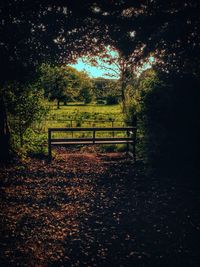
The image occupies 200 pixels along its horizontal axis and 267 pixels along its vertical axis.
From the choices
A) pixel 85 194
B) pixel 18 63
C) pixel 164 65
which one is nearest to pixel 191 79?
pixel 164 65

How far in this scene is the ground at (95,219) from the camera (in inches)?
190

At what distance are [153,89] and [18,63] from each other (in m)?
4.65

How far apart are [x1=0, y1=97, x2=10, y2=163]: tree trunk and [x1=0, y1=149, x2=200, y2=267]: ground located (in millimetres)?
703

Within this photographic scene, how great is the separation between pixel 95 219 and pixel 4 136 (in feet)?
19.2

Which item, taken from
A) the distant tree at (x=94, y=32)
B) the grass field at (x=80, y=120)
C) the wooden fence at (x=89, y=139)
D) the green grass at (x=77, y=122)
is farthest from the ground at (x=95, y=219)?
the grass field at (x=80, y=120)

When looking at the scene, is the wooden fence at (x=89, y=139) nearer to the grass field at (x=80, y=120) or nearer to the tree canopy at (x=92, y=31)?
the grass field at (x=80, y=120)

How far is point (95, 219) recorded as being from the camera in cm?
643

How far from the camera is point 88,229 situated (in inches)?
233

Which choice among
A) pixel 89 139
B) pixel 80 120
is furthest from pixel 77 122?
pixel 89 139

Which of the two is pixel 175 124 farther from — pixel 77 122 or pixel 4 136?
pixel 77 122

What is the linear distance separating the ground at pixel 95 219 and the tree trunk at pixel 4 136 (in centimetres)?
70

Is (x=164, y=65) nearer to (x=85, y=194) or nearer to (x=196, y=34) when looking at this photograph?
(x=196, y=34)

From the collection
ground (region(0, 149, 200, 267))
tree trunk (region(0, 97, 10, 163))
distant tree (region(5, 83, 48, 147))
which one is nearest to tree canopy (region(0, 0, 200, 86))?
distant tree (region(5, 83, 48, 147))

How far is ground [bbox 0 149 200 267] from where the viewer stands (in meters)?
4.84
